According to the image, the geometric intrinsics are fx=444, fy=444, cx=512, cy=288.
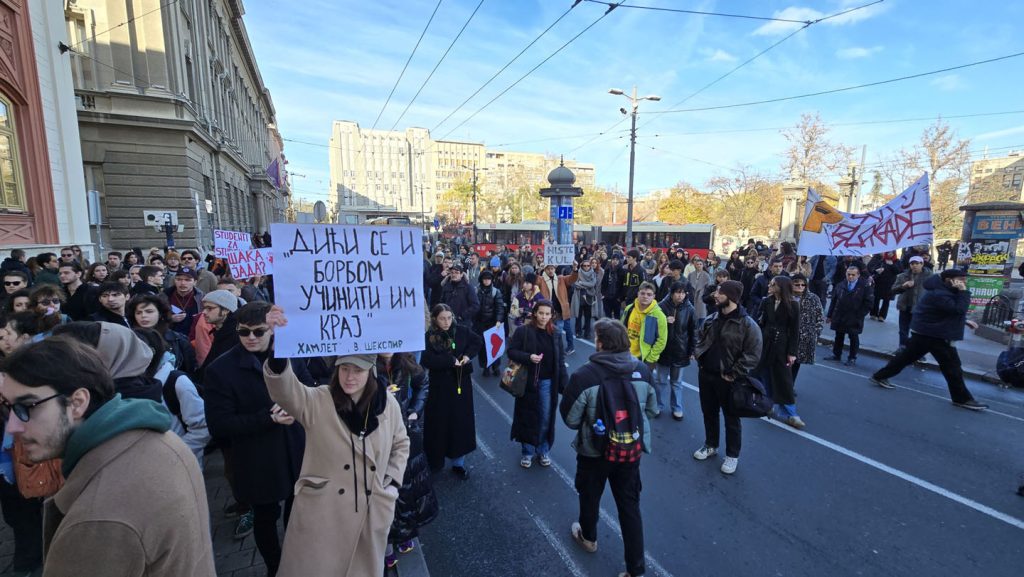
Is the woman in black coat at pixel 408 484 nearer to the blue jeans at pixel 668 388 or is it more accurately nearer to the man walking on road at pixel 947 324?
the blue jeans at pixel 668 388

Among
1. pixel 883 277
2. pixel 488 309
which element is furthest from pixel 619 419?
pixel 883 277

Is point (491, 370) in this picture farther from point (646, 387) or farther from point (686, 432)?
point (646, 387)

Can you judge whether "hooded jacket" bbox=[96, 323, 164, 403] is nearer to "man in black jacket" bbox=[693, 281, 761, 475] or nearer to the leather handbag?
the leather handbag

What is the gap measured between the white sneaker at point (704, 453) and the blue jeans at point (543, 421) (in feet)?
5.18

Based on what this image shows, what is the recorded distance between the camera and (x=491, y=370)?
24.7 feet

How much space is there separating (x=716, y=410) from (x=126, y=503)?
4.86 m

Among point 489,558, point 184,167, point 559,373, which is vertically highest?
point 184,167

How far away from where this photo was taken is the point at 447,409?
4.32m

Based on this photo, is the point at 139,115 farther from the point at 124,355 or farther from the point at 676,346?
the point at 676,346

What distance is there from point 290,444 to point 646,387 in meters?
2.50

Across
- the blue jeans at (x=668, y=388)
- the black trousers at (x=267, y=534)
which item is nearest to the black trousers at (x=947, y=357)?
the blue jeans at (x=668, y=388)

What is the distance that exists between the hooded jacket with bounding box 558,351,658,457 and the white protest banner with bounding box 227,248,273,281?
20.5ft

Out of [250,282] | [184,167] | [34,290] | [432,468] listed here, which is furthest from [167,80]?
[432,468]

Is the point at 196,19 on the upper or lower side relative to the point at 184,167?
upper
